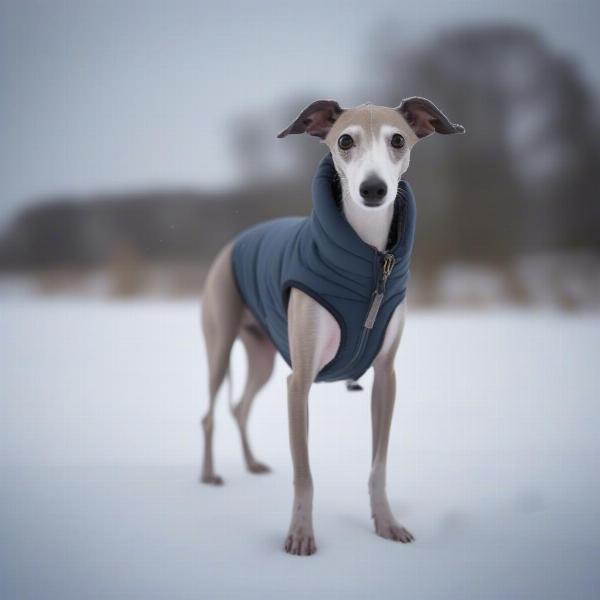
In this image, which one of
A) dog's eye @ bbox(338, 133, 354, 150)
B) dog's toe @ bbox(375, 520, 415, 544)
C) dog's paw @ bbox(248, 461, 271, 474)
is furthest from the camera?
dog's paw @ bbox(248, 461, 271, 474)

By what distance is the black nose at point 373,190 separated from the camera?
1492mm

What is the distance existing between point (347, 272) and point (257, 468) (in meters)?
1.03

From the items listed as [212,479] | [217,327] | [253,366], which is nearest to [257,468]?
[212,479]

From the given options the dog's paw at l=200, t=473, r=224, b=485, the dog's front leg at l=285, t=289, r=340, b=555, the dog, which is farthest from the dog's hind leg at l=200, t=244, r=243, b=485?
the dog's front leg at l=285, t=289, r=340, b=555

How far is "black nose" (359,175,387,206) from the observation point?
4.90 ft

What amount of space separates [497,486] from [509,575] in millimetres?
598

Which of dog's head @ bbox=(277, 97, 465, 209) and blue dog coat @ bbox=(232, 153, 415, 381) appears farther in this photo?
blue dog coat @ bbox=(232, 153, 415, 381)

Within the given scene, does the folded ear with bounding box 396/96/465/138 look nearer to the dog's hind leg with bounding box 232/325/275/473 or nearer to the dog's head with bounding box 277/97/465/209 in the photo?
the dog's head with bounding box 277/97/465/209

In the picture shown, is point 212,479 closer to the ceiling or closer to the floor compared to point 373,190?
closer to the floor

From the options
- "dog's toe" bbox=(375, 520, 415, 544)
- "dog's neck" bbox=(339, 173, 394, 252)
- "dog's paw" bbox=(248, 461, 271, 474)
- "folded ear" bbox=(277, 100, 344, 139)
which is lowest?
"dog's paw" bbox=(248, 461, 271, 474)

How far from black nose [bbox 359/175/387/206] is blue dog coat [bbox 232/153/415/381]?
162mm

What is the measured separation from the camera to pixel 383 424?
1845mm

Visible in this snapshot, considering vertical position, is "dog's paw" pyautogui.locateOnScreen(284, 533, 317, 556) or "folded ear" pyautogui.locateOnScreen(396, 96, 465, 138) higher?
"folded ear" pyautogui.locateOnScreen(396, 96, 465, 138)

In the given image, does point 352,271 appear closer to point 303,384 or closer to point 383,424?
point 303,384
